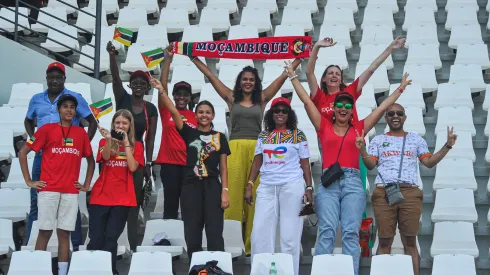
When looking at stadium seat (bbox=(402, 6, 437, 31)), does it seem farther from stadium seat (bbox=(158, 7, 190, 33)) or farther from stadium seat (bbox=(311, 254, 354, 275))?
stadium seat (bbox=(311, 254, 354, 275))

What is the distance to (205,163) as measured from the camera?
8.84m

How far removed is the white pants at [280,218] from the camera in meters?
8.52

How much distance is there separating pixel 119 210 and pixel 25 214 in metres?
1.34

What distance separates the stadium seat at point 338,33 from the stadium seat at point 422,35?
2.19ft

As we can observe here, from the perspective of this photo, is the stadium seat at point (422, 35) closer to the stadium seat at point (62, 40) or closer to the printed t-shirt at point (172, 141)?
the stadium seat at point (62, 40)

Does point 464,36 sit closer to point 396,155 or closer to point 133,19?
point 133,19

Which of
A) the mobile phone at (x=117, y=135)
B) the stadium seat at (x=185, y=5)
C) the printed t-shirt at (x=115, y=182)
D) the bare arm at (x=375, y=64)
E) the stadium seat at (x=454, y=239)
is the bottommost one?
the stadium seat at (x=454, y=239)

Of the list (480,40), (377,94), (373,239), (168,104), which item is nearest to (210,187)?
(168,104)

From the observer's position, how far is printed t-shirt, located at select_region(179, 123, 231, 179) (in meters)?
8.82

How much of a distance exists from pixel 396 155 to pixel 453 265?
3.23 ft

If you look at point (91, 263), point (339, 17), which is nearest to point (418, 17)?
point (339, 17)

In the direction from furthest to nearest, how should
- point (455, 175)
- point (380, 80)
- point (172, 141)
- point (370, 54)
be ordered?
1. point (370, 54)
2. point (380, 80)
3. point (455, 175)
4. point (172, 141)

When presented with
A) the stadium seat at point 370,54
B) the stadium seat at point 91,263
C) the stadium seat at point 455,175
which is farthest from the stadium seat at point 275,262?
the stadium seat at point 370,54

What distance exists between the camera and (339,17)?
13477mm
